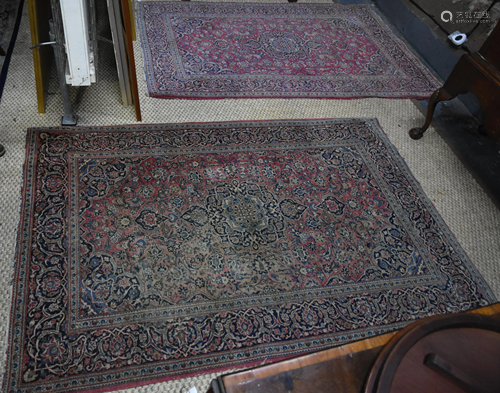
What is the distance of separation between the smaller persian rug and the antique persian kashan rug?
395 millimetres

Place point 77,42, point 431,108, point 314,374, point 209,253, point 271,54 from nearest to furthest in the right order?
point 314,374 → point 209,253 → point 77,42 → point 431,108 → point 271,54

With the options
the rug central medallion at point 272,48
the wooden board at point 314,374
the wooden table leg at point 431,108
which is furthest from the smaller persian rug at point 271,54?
the wooden board at point 314,374

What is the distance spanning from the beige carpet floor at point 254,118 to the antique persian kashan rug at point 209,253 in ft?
0.25

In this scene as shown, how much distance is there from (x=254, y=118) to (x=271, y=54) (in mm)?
709

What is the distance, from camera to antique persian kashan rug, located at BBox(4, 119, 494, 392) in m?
1.27

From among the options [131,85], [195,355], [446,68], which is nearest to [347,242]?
[195,355]

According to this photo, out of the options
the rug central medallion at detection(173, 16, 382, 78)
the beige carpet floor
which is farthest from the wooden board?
the rug central medallion at detection(173, 16, 382, 78)

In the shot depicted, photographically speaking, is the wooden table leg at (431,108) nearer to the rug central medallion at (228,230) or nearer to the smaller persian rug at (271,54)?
the smaller persian rug at (271,54)

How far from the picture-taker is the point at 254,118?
2146mm

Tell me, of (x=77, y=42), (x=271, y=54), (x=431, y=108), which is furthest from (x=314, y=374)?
(x=271, y=54)

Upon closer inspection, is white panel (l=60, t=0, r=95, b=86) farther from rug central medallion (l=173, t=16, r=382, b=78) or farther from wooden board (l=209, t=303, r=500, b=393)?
wooden board (l=209, t=303, r=500, b=393)

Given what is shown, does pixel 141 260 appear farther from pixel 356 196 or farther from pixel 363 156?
pixel 363 156

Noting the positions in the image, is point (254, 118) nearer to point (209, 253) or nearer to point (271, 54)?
point (271, 54)

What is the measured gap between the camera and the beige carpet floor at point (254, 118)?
1.74 metres
